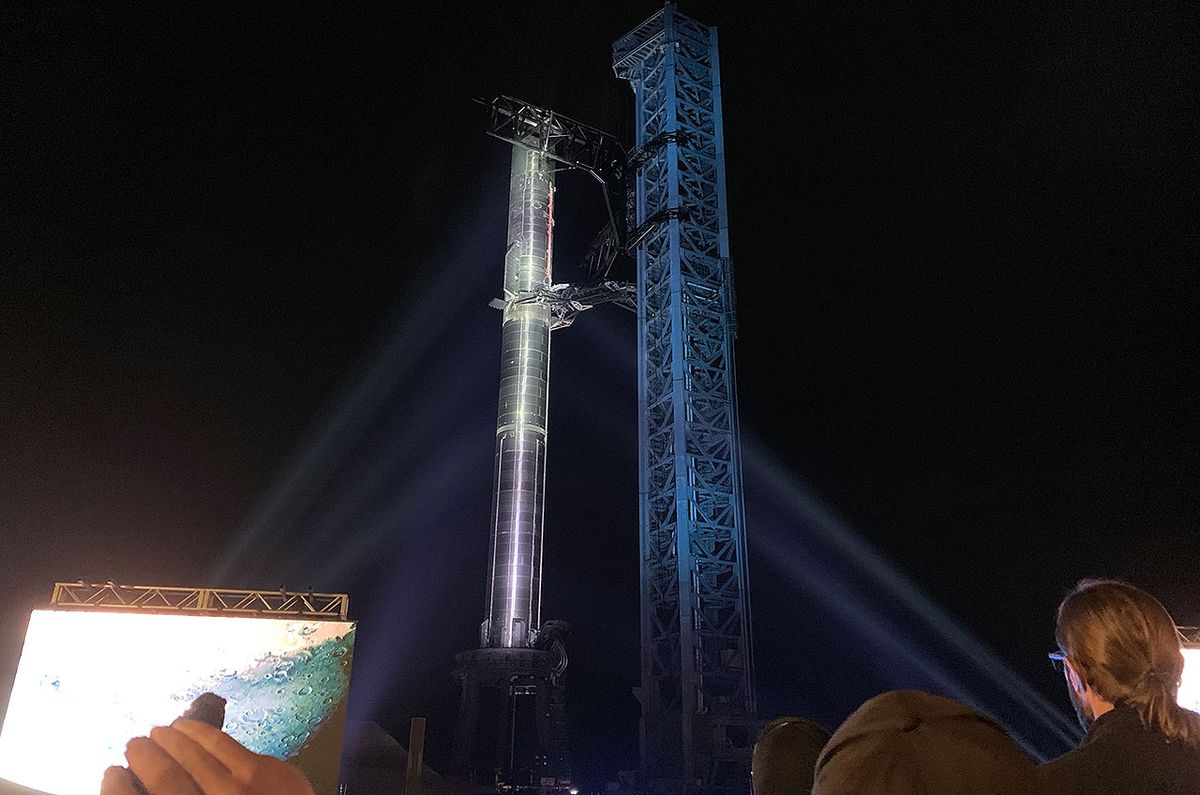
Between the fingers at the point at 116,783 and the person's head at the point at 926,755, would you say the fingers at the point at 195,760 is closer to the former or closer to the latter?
the fingers at the point at 116,783

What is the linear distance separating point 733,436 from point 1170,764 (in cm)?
2414

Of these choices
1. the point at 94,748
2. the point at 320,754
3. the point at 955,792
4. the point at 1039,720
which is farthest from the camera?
the point at 1039,720

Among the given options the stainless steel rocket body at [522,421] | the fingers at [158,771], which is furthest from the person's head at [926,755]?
the stainless steel rocket body at [522,421]

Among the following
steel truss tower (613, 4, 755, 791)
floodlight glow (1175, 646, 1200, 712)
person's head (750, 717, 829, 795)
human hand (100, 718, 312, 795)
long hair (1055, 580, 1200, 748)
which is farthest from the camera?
steel truss tower (613, 4, 755, 791)

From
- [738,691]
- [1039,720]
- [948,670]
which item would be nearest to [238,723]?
[738,691]

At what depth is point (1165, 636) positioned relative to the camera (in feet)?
5.24

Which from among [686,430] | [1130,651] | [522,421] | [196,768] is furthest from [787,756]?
[522,421]

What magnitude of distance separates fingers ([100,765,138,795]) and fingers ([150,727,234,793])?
0.05 meters

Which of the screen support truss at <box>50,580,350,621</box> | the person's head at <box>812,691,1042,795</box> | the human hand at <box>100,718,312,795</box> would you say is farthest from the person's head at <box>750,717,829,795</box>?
Answer: the screen support truss at <box>50,580,350,621</box>

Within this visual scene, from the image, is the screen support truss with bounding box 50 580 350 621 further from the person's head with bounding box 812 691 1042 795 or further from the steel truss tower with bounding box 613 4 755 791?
the person's head with bounding box 812 691 1042 795

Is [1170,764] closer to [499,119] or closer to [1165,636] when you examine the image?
[1165,636]

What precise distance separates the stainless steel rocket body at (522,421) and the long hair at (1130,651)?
25.1 meters

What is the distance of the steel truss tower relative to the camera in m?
22.3

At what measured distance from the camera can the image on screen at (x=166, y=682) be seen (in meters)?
14.2
